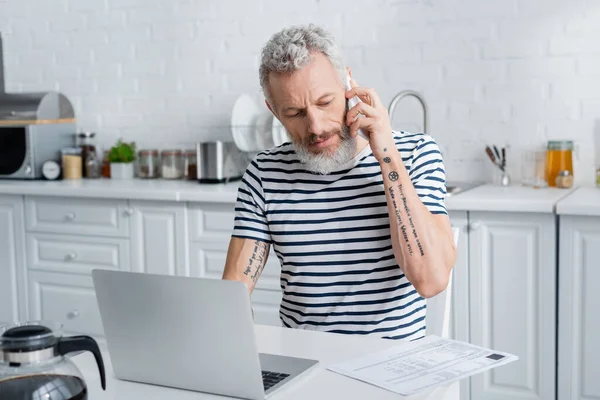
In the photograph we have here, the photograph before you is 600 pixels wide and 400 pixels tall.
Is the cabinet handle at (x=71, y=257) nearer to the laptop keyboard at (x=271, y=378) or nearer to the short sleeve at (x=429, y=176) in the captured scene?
the short sleeve at (x=429, y=176)

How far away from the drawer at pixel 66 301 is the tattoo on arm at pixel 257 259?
1761 mm

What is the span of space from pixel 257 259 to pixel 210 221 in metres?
1.36

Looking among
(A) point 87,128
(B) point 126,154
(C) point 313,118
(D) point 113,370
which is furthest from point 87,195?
(D) point 113,370

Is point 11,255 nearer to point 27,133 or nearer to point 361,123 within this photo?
point 27,133

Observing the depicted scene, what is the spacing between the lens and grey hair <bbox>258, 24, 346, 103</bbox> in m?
1.68

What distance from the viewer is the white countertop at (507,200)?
8.27 ft

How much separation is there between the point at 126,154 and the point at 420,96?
57.8 inches

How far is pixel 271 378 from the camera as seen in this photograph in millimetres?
1263

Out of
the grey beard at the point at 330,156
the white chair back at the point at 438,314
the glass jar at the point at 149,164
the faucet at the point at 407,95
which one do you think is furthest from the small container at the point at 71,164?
the white chair back at the point at 438,314

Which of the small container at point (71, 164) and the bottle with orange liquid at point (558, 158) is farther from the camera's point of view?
the small container at point (71, 164)

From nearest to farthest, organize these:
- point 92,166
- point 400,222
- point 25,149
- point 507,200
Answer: point 400,222 → point 507,200 → point 25,149 → point 92,166

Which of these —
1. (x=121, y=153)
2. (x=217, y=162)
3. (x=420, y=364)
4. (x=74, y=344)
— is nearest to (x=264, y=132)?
(x=217, y=162)

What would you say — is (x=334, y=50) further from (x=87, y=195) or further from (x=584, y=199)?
(x=87, y=195)

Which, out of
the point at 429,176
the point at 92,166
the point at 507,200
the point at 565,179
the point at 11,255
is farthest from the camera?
the point at 92,166
